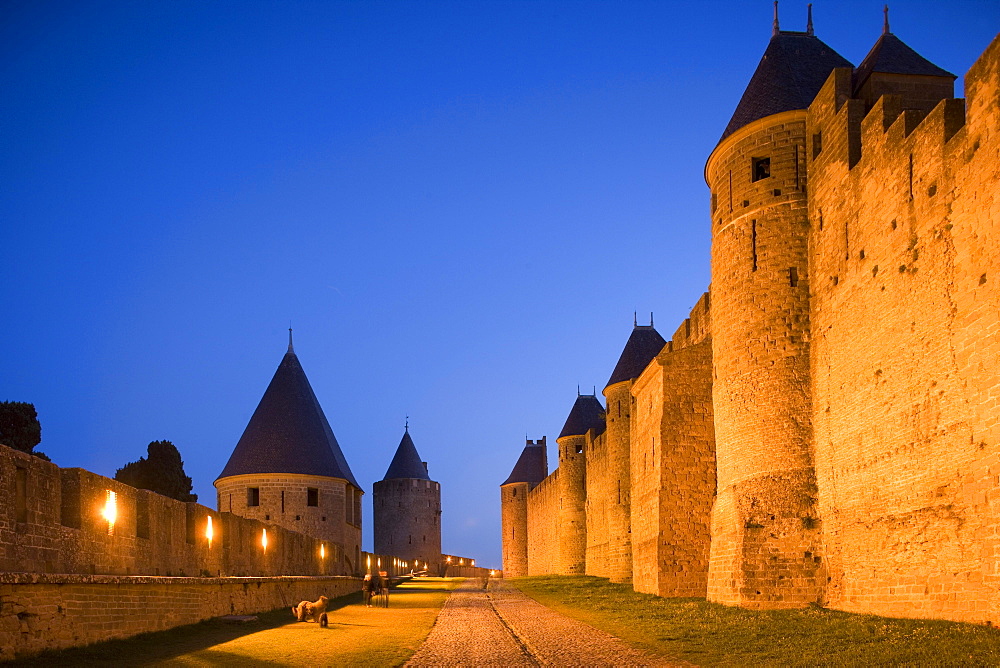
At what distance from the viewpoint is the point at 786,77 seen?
1683 cm

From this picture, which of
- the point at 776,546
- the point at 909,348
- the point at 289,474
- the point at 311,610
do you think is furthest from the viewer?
the point at 289,474

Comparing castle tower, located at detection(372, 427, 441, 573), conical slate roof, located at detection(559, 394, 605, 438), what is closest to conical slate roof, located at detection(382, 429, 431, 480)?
castle tower, located at detection(372, 427, 441, 573)

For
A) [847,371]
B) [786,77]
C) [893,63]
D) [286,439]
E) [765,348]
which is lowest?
[286,439]

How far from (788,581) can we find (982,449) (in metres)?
5.44

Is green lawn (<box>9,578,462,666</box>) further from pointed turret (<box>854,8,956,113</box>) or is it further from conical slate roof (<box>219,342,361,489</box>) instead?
conical slate roof (<box>219,342,361,489</box>)

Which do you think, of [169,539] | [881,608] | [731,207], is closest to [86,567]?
[169,539]

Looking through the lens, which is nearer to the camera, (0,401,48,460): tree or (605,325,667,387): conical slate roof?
(605,325,667,387): conical slate roof

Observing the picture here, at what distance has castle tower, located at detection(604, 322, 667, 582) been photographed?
1147 inches

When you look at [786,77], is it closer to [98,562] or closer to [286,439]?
[98,562]

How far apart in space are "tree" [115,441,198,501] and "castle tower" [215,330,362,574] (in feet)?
38.6

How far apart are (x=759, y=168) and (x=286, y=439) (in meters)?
23.4

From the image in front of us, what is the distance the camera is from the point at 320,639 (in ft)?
39.8

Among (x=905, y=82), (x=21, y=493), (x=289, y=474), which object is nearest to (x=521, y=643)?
(x=21, y=493)

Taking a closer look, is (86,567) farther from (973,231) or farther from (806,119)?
(806,119)
